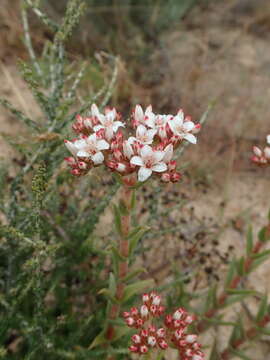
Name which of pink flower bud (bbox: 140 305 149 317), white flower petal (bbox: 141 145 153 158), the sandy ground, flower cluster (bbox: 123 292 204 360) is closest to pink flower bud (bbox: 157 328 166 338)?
flower cluster (bbox: 123 292 204 360)

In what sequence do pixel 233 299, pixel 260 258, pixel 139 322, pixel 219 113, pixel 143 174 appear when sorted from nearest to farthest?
pixel 143 174, pixel 139 322, pixel 260 258, pixel 233 299, pixel 219 113

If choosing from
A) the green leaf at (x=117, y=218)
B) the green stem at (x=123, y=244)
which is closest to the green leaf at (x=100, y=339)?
the green stem at (x=123, y=244)

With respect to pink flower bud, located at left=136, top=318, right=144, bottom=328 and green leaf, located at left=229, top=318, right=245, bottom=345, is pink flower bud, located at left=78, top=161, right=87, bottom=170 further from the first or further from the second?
green leaf, located at left=229, top=318, right=245, bottom=345

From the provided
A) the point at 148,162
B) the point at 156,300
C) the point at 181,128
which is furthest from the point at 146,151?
A: the point at 156,300

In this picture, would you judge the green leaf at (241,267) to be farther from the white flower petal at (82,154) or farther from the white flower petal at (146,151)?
the white flower petal at (82,154)

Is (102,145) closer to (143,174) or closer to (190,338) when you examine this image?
(143,174)

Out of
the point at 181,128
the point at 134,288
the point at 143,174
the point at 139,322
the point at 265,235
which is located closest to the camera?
the point at 143,174
